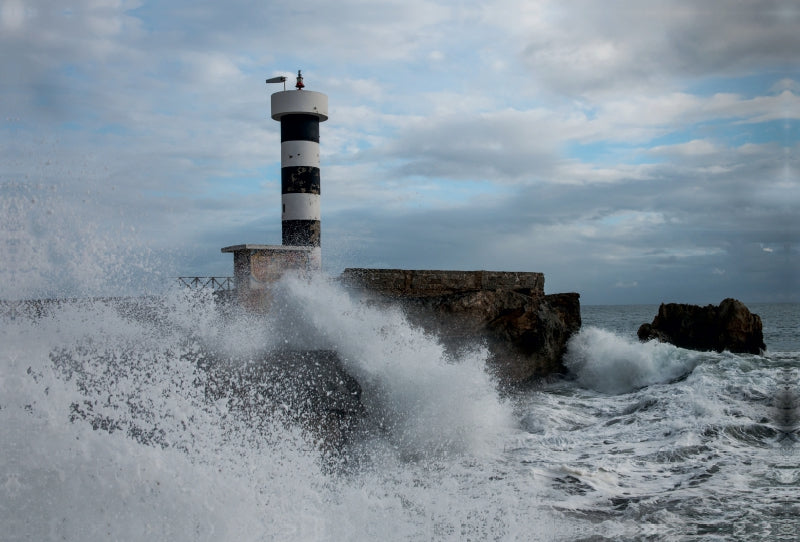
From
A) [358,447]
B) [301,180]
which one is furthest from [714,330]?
[358,447]

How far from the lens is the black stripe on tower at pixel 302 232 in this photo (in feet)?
43.2

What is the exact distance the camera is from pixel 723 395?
26.6ft

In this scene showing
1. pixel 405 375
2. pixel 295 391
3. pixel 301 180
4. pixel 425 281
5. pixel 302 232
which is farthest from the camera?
pixel 301 180

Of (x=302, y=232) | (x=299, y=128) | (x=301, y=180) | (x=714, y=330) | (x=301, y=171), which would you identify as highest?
(x=299, y=128)

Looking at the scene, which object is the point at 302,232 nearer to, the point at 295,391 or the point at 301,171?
the point at 301,171

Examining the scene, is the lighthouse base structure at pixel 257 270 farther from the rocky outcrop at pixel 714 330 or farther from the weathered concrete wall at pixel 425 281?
the rocky outcrop at pixel 714 330

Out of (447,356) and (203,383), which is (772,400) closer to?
(447,356)

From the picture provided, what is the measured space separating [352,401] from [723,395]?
5.02 m

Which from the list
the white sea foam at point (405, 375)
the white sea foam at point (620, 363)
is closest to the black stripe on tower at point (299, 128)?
the white sea foam at point (405, 375)

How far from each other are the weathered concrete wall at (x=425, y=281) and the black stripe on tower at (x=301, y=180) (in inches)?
141

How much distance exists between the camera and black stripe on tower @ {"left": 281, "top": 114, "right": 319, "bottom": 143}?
44.0ft

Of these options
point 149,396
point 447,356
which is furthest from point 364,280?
point 149,396

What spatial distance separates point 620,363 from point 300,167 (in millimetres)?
7327

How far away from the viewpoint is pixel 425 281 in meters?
10.5
